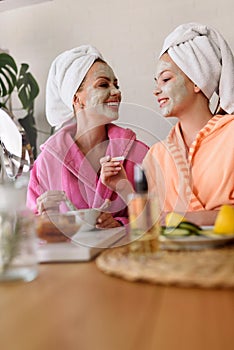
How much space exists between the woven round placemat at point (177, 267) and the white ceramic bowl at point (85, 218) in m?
0.17

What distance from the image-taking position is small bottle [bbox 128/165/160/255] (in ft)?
2.61

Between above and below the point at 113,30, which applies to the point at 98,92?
below

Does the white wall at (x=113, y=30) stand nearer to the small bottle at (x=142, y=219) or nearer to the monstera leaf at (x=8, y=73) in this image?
the monstera leaf at (x=8, y=73)

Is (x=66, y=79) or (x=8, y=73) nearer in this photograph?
(x=66, y=79)

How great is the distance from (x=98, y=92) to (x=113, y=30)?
45 centimetres

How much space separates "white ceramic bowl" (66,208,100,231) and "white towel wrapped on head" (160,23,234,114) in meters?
0.75

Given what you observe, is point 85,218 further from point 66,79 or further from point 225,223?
point 66,79

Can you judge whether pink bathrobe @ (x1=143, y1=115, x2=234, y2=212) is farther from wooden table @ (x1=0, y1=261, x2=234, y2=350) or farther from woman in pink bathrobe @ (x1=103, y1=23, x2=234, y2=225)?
wooden table @ (x1=0, y1=261, x2=234, y2=350)

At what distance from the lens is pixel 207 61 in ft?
5.20

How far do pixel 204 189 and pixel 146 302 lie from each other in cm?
94

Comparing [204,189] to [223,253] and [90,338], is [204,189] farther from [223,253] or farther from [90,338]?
[90,338]

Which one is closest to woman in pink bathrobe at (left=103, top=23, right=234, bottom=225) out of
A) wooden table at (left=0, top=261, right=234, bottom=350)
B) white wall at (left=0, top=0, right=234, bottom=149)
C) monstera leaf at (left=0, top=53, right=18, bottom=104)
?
white wall at (left=0, top=0, right=234, bottom=149)

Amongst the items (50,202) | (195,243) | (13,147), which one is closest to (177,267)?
(195,243)

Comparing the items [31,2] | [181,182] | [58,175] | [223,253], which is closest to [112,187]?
[181,182]
